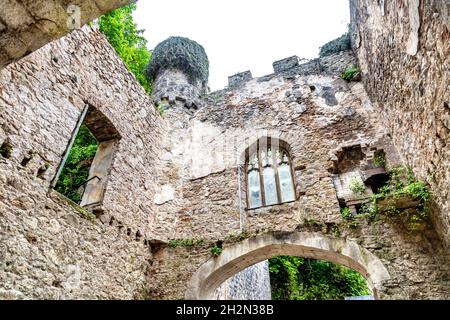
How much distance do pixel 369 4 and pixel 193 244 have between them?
5.12 meters

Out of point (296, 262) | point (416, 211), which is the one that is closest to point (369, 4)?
point (416, 211)

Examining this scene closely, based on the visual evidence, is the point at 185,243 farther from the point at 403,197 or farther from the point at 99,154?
the point at 403,197

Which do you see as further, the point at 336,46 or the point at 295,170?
the point at 336,46

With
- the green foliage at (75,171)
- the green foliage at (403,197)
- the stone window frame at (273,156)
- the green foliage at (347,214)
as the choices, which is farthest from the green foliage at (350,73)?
the green foliage at (75,171)

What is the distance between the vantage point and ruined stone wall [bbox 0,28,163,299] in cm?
317

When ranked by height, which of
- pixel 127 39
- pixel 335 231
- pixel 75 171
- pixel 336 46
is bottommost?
pixel 335 231

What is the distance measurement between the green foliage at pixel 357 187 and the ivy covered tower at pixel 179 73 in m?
4.38

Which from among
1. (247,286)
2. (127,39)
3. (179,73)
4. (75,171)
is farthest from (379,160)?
(127,39)

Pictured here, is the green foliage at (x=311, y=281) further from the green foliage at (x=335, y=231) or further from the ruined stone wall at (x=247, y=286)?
the green foliage at (x=335, y=231)

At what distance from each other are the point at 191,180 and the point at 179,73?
3.68 meters

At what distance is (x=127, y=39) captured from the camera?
34.3ft

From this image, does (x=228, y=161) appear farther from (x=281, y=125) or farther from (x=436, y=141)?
(x=436, y=141)

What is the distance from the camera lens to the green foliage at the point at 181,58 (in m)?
8.64

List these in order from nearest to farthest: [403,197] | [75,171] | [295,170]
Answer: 1. [403,197]
2. [295,170]
3. [75,171]
